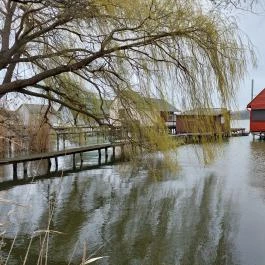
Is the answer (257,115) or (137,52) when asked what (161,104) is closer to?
(137,52)

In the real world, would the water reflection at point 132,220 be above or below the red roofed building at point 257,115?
below

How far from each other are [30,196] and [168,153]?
15.3 feet

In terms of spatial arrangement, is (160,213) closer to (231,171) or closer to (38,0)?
(38,0)

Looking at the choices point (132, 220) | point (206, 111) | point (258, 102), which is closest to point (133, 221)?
point (132, 220)

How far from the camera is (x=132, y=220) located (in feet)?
26.5

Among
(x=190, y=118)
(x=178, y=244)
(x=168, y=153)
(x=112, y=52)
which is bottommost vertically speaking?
(x=178, y=244)

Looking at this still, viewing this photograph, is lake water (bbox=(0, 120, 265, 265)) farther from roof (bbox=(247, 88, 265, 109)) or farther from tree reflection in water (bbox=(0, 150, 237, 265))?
roof (bbox=(247, 88, 265, 109))

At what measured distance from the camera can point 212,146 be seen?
6988 mm

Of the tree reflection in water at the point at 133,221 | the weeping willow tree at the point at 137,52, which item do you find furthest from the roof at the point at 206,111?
the tree reflection in water at the point at 133,221

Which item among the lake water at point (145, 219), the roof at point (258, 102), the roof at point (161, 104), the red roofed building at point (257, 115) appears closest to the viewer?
the lake water at point (145, 219)

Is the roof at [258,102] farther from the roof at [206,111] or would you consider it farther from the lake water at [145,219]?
the roof at [206,111]

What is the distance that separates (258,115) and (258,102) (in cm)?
112

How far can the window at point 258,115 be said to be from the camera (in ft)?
107

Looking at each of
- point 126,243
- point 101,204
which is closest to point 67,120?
point 101,204
